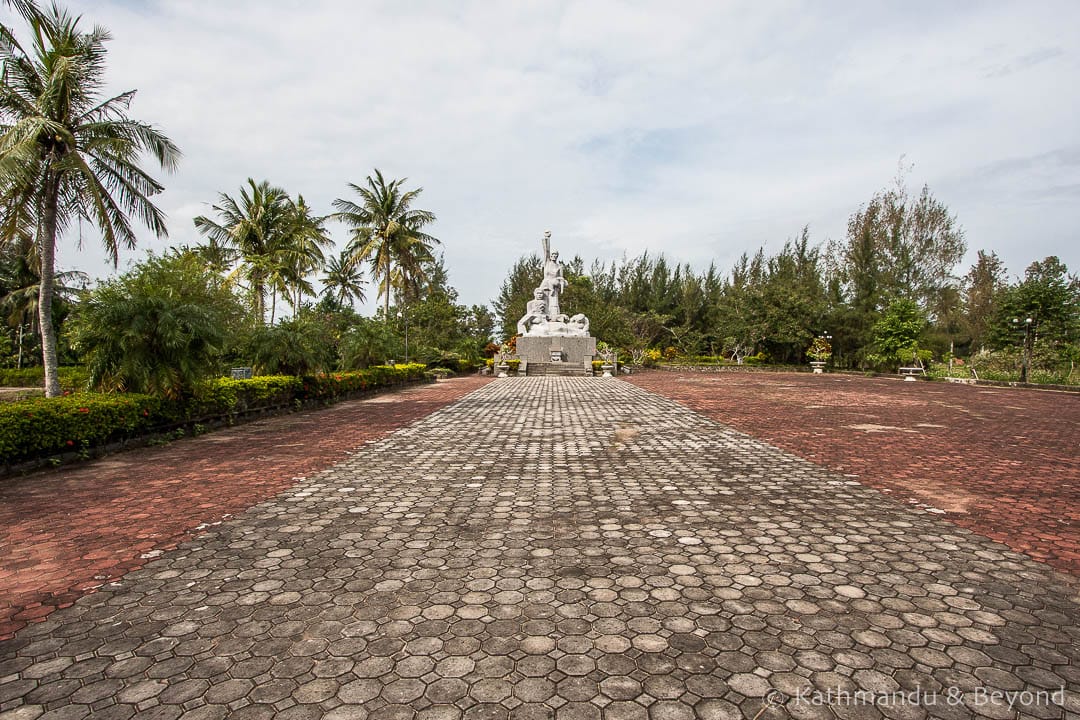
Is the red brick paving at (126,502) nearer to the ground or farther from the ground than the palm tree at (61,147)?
nearer to the ground

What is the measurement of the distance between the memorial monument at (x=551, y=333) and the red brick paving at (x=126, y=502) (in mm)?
21398

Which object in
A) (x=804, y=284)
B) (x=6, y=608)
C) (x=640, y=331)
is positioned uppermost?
(x=804, y=284)

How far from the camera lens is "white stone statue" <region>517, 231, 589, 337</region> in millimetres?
31562

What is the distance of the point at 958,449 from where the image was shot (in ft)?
25.0

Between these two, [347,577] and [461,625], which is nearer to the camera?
[461,625]

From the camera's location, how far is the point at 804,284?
121 feet

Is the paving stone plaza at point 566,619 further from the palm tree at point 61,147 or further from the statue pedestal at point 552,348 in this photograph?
the statue pedestal at point 552,348

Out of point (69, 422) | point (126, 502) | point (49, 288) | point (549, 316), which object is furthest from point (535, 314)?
point (126, 502)

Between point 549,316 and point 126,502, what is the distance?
92.6 feet

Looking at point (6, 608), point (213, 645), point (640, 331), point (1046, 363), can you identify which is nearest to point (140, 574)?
point (6, 608)

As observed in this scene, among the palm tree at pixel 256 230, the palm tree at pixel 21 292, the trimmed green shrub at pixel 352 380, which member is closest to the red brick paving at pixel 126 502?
the trimmed green shrub at pixel 352 380

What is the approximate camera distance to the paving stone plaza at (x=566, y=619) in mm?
2207

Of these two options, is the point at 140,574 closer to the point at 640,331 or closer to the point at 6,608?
the point at 6,608

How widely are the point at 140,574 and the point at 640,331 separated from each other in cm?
3923
